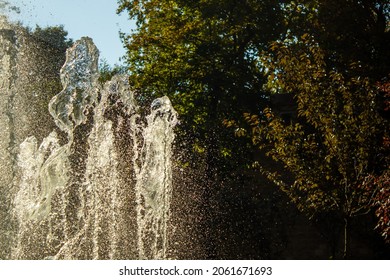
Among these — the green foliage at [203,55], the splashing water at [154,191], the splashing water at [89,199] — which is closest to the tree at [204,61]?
the green foliage at [203,55]

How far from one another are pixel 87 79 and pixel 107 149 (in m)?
1.44

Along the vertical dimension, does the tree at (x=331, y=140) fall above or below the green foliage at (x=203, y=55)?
below

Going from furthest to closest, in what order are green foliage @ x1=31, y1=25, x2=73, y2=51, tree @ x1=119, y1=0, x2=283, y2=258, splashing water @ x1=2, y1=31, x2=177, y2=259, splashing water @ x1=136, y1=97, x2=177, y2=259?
green foliage @ x1=31, y1=25, x2=73, y2=51
tree @ x1=119, y1=0, x2=283, y2=258
splashing water @ x1=136, y1=97, x2=177, y2=259
splashing water @ x1=2, y1=31, x2=177, y2=259

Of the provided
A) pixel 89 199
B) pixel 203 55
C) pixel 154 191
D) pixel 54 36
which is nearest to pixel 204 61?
pixel 203 55

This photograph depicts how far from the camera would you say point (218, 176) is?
19.0m

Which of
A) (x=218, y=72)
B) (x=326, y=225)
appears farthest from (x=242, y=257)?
(x=218, y=72)

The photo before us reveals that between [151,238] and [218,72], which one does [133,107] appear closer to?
[218,72]

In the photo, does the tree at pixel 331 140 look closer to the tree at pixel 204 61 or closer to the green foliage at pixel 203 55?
the tree at pixel 204 61

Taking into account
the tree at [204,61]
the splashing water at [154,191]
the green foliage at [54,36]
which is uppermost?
the green foliage at [54,36]

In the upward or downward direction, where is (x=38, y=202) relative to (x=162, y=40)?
downward

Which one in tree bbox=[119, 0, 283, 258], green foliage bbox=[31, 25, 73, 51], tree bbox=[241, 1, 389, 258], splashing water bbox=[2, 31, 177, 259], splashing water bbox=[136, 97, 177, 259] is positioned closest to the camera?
splashing water bbox=[2, 31, 177, 259]

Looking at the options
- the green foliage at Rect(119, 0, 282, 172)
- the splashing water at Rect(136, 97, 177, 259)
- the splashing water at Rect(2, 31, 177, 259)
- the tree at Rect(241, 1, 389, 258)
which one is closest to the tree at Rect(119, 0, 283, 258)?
the green foliage at Rect(119, 0, 282, 172)

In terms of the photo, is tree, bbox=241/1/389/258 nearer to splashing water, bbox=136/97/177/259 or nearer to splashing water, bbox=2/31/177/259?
splashing water, bbox=136/97/177/259

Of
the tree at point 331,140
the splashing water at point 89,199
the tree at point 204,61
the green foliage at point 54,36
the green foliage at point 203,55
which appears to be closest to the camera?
the splashing water at point 89,199
